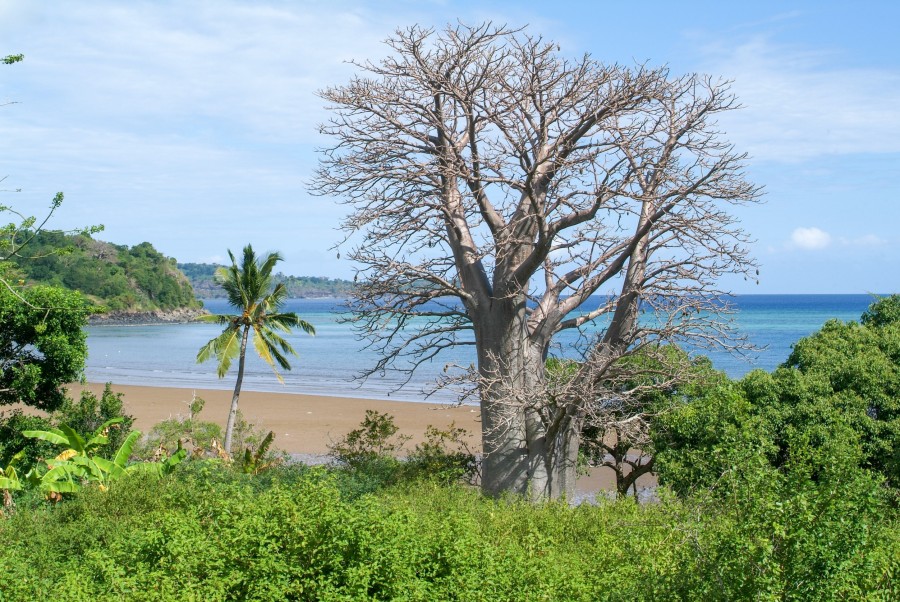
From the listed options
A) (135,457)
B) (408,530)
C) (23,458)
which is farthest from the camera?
(135,457)

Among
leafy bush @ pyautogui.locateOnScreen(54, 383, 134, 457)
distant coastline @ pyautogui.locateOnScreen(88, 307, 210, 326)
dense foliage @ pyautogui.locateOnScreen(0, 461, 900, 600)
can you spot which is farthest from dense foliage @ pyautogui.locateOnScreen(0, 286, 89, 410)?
distant coastline @ pyautogui.locateOnScreen(88, 307, 210, 326)

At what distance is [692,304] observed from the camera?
13.6 meters

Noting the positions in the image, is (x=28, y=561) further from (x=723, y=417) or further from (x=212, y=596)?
(x=723, y=417)

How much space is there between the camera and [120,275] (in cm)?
12219

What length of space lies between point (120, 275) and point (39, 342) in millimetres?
109328

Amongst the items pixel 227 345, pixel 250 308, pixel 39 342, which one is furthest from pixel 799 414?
pixel 227 345

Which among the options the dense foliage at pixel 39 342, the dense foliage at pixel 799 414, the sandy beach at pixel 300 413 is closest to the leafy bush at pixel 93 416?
the dense foliage at pixel 39 342

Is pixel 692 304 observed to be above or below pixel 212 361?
above

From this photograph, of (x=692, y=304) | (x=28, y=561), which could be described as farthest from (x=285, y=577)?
(x=692, y=304)

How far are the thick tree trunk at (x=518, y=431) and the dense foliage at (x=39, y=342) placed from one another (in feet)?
31.8

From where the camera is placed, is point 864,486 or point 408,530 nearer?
point 864,486

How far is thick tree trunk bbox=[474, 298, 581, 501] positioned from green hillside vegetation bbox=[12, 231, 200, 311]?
9138 centimetres

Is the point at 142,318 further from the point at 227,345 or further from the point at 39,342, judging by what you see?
the point at 39,342

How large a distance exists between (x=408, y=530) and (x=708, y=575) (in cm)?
299
